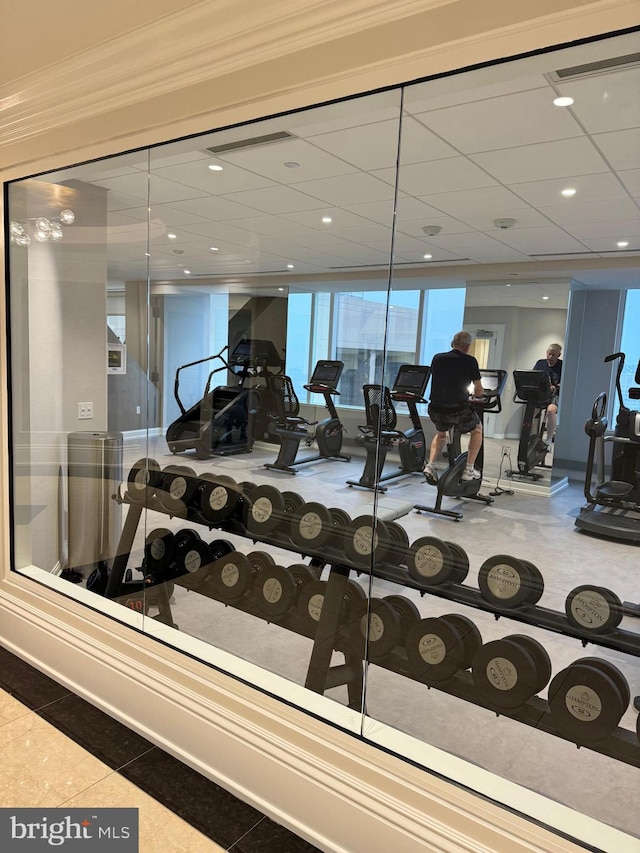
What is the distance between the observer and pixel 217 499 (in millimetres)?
2721

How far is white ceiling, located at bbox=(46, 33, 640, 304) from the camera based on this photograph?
2.20 metres

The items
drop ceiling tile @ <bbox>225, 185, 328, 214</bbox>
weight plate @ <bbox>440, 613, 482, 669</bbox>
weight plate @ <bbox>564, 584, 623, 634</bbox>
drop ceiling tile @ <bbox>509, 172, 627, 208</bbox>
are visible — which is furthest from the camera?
drop ceiling tile @ <bbox>225, 185, 328, 214</bbox>

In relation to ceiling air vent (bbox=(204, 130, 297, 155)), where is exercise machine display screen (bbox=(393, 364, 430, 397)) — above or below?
below

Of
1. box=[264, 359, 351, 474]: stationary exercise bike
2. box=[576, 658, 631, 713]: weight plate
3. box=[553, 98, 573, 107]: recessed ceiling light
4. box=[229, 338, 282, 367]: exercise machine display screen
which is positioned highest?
box=[553, 98, 573, 107]: recessed ceiling light

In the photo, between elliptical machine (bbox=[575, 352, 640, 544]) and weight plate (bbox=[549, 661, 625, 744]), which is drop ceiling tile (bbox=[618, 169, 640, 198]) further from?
weight plate (bbox=[549, 661, 625, 744])

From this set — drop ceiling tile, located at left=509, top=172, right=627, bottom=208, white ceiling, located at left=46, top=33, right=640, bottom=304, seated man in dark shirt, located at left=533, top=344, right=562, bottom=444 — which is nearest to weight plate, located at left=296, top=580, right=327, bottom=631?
seated man in dark shirt, located at left=533, top=344, right=562, bottom=444

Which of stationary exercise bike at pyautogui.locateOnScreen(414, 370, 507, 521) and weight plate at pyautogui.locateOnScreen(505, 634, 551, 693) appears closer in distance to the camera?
weight plate at pyautogui.locateOnScreen(505, 634, 551, 693)

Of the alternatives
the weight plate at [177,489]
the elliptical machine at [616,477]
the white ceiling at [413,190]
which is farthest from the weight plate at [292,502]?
the elliptical machine at [616,477]

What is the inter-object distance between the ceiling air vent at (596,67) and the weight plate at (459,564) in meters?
1.54

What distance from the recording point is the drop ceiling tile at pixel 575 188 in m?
2.88

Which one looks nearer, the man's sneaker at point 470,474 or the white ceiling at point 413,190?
the white ceiling at point 413,190

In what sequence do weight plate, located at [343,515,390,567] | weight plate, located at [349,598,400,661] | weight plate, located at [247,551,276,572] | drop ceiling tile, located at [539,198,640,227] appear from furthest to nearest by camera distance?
drop ceiling tile, located at [539,198,640,227] < weight plate, located at [247,551,276,572] < weight plate, located at [343,515,390,567] < weight plate, located at [349,598,400,661]

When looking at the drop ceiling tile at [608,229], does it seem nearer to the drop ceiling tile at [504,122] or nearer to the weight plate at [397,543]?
the drop ceiling tile at [504,122]

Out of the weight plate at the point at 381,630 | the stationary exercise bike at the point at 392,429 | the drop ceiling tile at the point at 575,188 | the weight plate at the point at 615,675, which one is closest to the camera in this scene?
the weight plate at the point at 615,675
